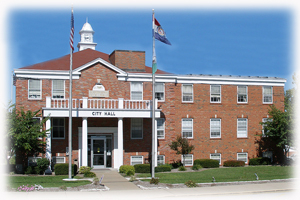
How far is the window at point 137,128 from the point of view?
32.3 metres

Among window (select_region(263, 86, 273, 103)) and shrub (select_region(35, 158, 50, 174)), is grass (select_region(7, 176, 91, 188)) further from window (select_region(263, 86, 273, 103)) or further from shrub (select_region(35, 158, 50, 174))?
window (select_region(263, 86, 273, 103))

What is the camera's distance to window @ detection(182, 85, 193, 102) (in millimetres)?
34812

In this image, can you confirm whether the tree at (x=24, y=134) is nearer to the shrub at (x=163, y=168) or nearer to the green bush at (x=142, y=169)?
the green bush at (x=142, y=169)

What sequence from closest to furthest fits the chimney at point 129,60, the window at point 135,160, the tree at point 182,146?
A: the tree at point 182,146, the window at point 135,160, the chimney at point 129,60

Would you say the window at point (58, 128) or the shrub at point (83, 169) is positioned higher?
the window at point (58, 128)

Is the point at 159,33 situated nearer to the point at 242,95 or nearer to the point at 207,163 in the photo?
the point at 207,163

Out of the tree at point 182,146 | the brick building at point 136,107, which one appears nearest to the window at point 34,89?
the brick building at point 136,107

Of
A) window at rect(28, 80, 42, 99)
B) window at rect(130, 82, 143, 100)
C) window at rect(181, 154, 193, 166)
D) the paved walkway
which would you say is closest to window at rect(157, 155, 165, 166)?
window at rect(181, 154, 193, 166)

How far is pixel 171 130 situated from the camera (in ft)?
109

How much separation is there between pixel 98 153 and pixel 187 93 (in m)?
9.80

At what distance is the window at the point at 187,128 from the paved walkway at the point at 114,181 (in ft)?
26.0

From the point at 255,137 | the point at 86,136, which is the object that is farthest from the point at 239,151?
the point at 86,136

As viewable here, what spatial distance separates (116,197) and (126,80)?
15380mm

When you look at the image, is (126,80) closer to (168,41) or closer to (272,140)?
(168,41)
